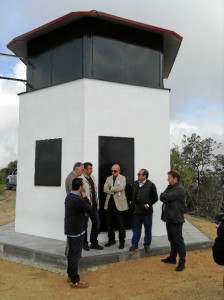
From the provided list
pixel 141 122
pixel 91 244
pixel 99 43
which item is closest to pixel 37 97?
pixel 99 43

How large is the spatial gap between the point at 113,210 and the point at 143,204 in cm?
77

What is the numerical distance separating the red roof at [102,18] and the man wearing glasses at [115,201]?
361 cm

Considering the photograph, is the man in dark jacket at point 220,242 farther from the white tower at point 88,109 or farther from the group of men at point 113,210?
the white tower at point 88,109

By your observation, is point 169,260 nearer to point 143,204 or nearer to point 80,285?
point 143,204

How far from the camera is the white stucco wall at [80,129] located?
8289mm

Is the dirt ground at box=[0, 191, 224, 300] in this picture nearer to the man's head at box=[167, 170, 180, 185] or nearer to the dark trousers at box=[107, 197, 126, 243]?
the dark trousers at box=[107, 197, 126, 243]

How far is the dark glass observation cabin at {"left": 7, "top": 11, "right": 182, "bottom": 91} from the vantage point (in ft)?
28.0

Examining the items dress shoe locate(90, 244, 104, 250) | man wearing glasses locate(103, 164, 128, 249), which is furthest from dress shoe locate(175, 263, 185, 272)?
dress shoe locate(90, 244, 104, 250)

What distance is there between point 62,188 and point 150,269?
300cm

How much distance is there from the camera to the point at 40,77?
9.46 metres

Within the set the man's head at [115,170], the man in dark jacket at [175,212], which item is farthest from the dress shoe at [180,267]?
the man's head at [115,170]

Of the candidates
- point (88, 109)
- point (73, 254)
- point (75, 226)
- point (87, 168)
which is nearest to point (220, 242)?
point (75, 226)

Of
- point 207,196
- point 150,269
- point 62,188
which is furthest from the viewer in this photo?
point 207,196

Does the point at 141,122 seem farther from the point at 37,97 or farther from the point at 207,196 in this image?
the point at 207,196
